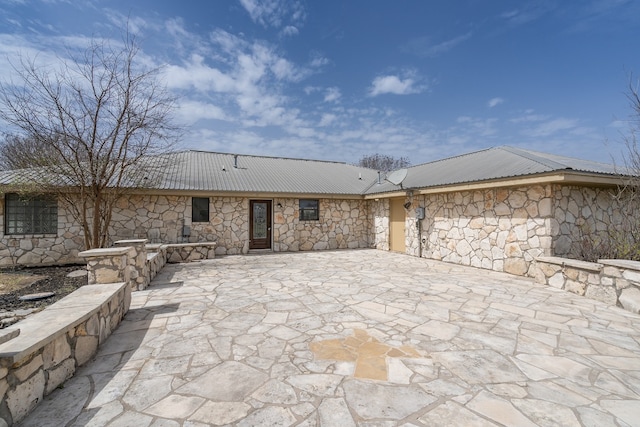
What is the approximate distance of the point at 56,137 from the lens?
6.68 metres

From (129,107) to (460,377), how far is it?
864cm

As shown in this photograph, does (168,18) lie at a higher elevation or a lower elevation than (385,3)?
lower

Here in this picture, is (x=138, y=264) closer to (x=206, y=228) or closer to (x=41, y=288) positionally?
(x=41, y=288)

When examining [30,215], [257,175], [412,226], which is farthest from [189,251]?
[412,226]

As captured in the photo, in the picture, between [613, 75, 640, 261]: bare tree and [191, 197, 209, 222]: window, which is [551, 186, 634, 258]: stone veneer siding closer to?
[613, 75, 640, 261]: bare tree

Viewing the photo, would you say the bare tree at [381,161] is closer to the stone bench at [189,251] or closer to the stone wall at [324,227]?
the stone wall at [324,227]

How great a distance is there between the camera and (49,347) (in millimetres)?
2404

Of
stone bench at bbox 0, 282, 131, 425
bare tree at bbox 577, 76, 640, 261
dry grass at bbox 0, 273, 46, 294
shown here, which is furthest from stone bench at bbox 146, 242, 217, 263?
bare tree at bbox 577, 76, 640, 261

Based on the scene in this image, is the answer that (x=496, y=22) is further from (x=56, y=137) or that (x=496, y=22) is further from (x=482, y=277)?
(x=56, y=137)

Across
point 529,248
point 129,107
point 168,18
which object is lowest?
point 529,248

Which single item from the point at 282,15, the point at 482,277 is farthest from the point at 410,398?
the point at 282,15

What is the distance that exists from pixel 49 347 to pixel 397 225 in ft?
34.6

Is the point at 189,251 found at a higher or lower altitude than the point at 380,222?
lower

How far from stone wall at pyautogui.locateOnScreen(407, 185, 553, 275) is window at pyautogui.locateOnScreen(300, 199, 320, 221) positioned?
4.15m
